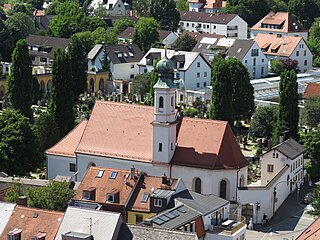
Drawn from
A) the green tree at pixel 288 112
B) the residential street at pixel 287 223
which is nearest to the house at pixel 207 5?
the green tree at pixel 288 112

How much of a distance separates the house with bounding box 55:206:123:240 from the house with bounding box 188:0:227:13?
4161 inches

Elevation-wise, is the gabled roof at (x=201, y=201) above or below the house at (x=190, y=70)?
below

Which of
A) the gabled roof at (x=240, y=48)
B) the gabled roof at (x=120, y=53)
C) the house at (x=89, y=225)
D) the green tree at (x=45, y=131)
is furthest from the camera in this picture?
the gabled roof at (x=240, y=48)

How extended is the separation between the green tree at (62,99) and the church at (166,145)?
37.4 ft

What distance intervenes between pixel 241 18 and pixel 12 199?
84.1 metres

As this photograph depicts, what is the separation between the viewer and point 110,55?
98750 millimetres

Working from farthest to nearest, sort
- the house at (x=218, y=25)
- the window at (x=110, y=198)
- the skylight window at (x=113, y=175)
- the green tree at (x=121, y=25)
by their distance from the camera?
the house at (x=218, y=25), the green tree at (x=121, y=25), the skylight window at (x=113, y=175), the window at (x=110, y=198)

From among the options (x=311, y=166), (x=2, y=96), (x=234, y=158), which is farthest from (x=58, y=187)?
(x=2, y=96)

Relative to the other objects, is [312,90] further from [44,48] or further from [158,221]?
[158,221]

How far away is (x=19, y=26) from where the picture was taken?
112 m

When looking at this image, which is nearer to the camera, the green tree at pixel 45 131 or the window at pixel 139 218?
the window at pixel 139 218

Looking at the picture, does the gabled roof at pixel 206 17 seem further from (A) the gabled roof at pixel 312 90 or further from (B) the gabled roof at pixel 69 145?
(B) the gabled roof at pixel 69 145

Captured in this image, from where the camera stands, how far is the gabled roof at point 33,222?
138 feet

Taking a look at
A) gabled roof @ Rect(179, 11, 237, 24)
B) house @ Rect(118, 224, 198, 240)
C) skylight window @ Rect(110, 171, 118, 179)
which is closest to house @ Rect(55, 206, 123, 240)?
house @ Rect(118, 224, 198, 240)
